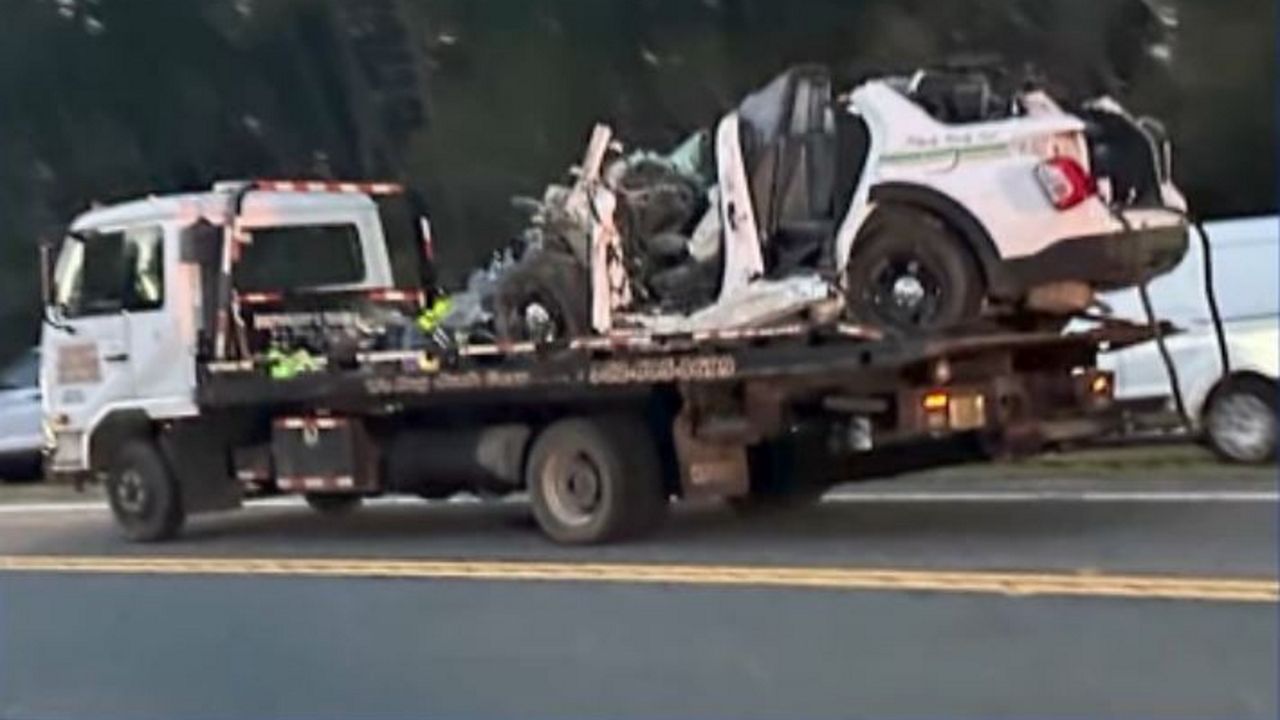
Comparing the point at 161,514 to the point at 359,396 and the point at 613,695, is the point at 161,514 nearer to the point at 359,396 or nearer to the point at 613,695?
the point at 359,396

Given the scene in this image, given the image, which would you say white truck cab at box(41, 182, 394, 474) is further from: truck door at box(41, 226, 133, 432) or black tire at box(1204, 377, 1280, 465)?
black tire at box(1204, 377, 1280, 465)

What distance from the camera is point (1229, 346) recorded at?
11547mm

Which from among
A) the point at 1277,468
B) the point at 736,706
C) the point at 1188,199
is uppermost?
the point at 1188,199

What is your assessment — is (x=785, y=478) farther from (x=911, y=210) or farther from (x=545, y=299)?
(x=911, y=210)

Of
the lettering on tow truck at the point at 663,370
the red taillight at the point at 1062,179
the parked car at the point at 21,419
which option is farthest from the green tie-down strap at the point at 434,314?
the red taillight at the point at 1062,179

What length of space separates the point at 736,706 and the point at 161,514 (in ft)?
24.3

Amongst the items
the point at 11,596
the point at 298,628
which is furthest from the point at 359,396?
the point at 298,628

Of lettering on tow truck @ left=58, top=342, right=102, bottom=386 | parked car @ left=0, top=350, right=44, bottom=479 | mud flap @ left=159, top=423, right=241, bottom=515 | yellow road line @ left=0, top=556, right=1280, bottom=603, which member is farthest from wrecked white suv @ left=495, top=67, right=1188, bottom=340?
parked car @ left=0, top=350, right=44, bottom=479

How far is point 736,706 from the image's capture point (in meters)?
8.32

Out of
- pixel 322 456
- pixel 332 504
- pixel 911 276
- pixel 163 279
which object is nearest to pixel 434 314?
pixel 322 456

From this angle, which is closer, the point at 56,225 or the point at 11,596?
the point at 11,596

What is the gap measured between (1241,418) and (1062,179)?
137 cm

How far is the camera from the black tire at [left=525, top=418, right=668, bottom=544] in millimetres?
12641

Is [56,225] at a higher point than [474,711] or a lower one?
higher
